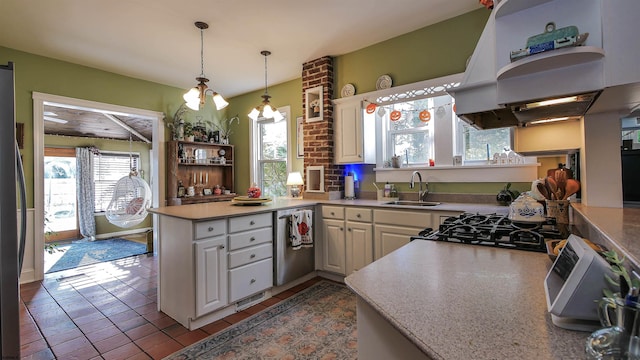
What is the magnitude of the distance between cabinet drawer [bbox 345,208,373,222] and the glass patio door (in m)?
6.53

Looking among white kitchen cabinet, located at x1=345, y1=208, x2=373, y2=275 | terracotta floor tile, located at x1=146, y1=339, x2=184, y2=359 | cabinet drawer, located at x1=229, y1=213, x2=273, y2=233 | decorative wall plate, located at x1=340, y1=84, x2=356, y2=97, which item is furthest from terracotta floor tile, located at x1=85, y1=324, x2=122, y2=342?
decorative wall plate, located at x1=340, y1=84, x2=356, y2=97

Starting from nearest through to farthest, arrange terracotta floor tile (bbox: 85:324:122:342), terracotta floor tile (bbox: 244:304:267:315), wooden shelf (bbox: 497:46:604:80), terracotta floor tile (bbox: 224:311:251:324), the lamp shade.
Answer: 1. wooden shelf (bbox: 497:46:604:80)
2. terracotta floor tile (bbox: 85:324:122:342)
3. terracotta floor tile (bbox: 224:311:251:324)
4. terracotta floor tile (bbox: 244:304:267:315)
5. the lamp shade

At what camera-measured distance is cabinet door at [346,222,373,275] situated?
10.2 feet

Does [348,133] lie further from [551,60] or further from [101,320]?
[101,320]

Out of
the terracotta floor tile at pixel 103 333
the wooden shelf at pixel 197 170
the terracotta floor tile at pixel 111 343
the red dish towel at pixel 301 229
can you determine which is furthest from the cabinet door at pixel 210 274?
the wooden shelf at pixel 197 170

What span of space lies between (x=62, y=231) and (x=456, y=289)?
813 centimetres

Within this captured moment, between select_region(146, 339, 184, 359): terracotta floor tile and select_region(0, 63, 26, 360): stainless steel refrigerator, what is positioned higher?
select_region(0, 63, 26, 360): stainless steel refrigerator

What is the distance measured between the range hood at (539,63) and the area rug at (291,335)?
1.81m

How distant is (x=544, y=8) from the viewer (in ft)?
3.57

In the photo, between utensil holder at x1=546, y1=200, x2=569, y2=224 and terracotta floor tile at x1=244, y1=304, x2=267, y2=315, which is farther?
terracotta floor tile at x1=244, y1=304, x2=267, y2=315

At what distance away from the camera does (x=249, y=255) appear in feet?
9.05

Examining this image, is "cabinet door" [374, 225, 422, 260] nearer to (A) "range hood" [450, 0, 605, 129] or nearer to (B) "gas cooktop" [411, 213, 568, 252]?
(B) "gas cooktop" [411, 213, 568, 252]

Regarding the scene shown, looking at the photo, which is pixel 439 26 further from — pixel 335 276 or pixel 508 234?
pixel 335 276

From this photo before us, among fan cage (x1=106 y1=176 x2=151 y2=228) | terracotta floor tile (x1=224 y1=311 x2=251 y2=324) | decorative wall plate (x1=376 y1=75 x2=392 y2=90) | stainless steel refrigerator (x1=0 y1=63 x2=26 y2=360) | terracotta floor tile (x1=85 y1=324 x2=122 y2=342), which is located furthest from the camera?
fan cage (x1=106 y1=176 x2=151 y2=228)
